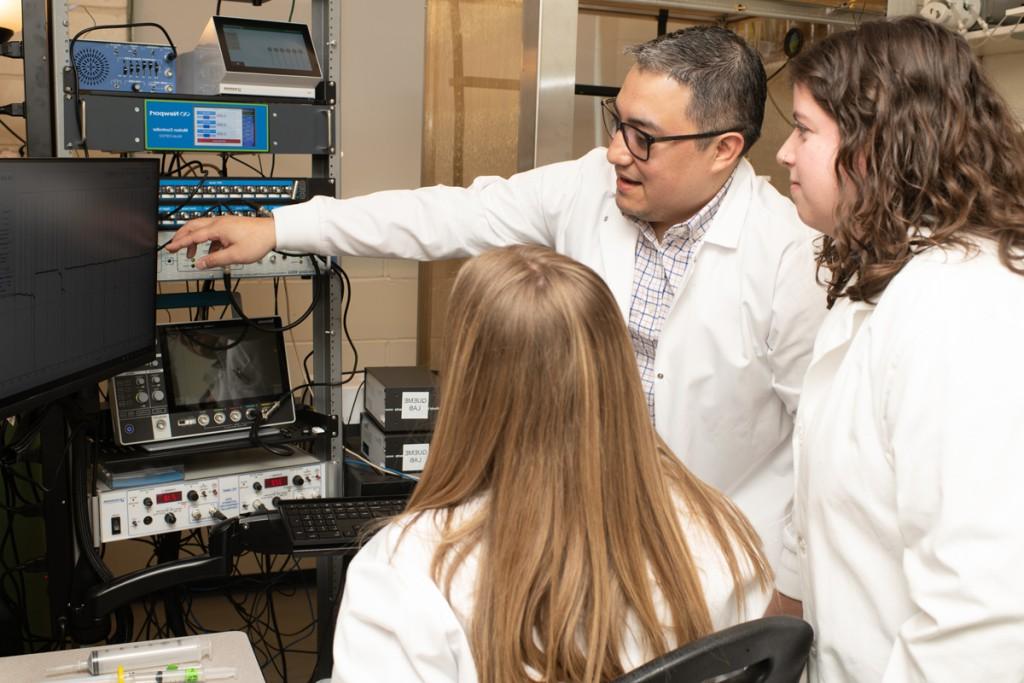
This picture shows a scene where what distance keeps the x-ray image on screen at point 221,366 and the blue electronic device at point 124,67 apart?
501mm

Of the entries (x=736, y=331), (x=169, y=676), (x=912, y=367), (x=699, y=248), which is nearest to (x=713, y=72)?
(x=699, y=248)

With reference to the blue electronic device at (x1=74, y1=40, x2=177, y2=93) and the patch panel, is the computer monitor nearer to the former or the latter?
the patch panel

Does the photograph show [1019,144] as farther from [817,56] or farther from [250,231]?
[250,231]

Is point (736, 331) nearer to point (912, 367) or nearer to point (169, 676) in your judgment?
point (912, 367)

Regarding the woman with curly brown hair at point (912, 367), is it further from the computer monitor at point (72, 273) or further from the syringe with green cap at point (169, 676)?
the computer monitor at point (72, 273)

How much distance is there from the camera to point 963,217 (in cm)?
110

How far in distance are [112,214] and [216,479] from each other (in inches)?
24.6

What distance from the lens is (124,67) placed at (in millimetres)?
1914

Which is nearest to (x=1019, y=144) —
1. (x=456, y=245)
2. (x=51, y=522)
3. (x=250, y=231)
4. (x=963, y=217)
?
(x=963, y=217)

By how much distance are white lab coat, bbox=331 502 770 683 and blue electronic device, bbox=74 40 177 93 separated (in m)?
1.26

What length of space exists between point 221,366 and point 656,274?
0.95 m

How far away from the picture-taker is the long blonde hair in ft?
3.21

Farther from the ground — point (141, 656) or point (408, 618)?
point (408, 618)

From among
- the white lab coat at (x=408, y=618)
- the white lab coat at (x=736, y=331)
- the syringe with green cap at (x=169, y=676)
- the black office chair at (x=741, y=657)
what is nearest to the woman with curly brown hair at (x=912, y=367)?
the black office chair at (x=741, y=657)
